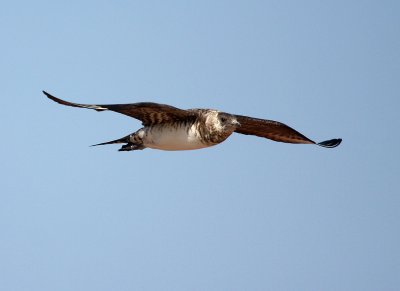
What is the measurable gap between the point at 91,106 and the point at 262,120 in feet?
12.6

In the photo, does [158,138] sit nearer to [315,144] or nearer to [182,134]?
[182,134]

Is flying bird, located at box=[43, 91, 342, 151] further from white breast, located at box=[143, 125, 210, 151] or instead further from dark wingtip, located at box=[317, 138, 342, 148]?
dark wingtip, located at box=[317, 138, 342, 148]

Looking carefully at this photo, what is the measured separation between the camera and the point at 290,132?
2047 cm

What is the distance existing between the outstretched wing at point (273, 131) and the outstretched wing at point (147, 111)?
1507 millimetres

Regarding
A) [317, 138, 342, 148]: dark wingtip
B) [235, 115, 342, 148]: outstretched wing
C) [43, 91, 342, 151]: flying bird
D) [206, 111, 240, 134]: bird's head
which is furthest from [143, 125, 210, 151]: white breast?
[317, 138, 342, 148]: dark wingtip

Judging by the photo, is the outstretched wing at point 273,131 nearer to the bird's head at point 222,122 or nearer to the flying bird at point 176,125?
the flying bird at point 176,125

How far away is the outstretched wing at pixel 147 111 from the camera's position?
1717 cm

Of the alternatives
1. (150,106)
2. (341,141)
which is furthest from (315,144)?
(150,106)

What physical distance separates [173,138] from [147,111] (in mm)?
766

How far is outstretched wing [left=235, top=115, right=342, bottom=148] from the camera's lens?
19.5 meters

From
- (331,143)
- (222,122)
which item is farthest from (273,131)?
(222,122)

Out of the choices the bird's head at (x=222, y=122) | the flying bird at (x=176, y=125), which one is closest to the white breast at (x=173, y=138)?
the flying bird at (x=176, y=125)

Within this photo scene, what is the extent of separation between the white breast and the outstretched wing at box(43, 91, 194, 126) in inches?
7.2

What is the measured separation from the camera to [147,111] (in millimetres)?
18047
